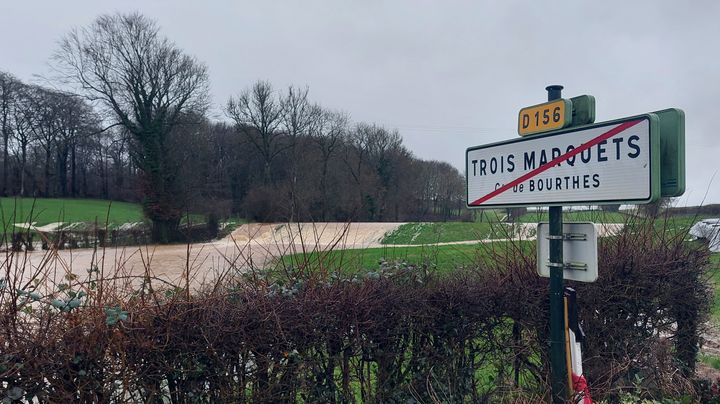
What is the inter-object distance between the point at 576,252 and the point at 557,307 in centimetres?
31

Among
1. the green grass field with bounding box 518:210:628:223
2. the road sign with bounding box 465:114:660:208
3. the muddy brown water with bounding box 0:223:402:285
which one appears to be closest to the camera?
the road sign with bounding box 465:114:660:208

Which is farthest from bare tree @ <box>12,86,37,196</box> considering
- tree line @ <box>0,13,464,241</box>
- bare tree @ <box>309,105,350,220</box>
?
bare tree @ <box>309,105,350,220</box>

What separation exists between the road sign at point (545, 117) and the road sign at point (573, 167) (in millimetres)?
57

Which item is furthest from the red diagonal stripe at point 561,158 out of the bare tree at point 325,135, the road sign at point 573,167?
the bare tree at point 325,135

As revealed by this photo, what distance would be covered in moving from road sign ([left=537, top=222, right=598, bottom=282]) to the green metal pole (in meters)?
0.04

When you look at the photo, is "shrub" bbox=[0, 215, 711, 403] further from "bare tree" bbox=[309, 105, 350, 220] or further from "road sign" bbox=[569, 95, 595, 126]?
"bare tree" bbox=[309, 105, 350, 220]

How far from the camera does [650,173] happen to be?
7.34 feet

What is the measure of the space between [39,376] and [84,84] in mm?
37498

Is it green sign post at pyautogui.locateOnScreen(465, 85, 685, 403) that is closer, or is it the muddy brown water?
green sign post at pyautogui.locateOnScreen(465, 85, 685, 403)

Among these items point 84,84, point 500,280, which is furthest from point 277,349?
point 84,84

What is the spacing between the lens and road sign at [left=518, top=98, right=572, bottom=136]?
2586 millimetres

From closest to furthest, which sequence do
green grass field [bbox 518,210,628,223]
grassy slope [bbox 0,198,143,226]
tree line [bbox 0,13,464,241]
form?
grassy slope [bbox 0,198,143,226] → green grass field [bbox 518,210,628,223] → tree line [bbox 0,13,464,241]

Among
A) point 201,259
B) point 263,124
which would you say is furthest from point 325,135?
point 201,259

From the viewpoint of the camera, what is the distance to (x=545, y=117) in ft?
8.90
